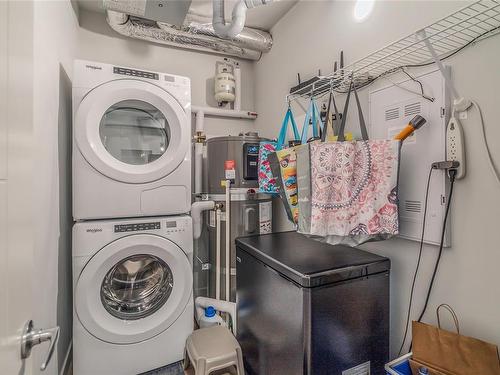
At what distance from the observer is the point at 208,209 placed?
1.94 meters

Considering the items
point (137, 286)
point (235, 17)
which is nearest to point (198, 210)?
point (137, 286)

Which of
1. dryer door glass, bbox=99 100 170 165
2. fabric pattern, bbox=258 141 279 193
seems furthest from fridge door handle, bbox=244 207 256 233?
dryer door glass, bbox=99 100 170 165

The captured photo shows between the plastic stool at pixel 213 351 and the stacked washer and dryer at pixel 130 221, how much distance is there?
0.67 ft

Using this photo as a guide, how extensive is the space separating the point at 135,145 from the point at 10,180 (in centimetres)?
139

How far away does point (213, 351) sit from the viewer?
53.7 inches

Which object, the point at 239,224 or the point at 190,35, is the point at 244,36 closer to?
the point at 190,35

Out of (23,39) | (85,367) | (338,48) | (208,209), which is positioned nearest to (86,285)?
(85,367)

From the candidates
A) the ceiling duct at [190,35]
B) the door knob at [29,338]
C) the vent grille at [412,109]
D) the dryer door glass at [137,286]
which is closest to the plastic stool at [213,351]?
the dryer door glass at [137,286]

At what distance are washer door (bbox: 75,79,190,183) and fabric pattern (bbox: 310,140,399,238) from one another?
971 millimetres

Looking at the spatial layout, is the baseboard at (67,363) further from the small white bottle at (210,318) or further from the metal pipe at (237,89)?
the metal pipe at (237,89)

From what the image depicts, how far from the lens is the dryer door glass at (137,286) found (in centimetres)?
156

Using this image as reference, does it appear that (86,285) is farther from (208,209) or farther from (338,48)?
(338,48)

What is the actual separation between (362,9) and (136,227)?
5.62 ft

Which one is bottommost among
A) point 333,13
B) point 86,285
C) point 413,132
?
point 86,285
